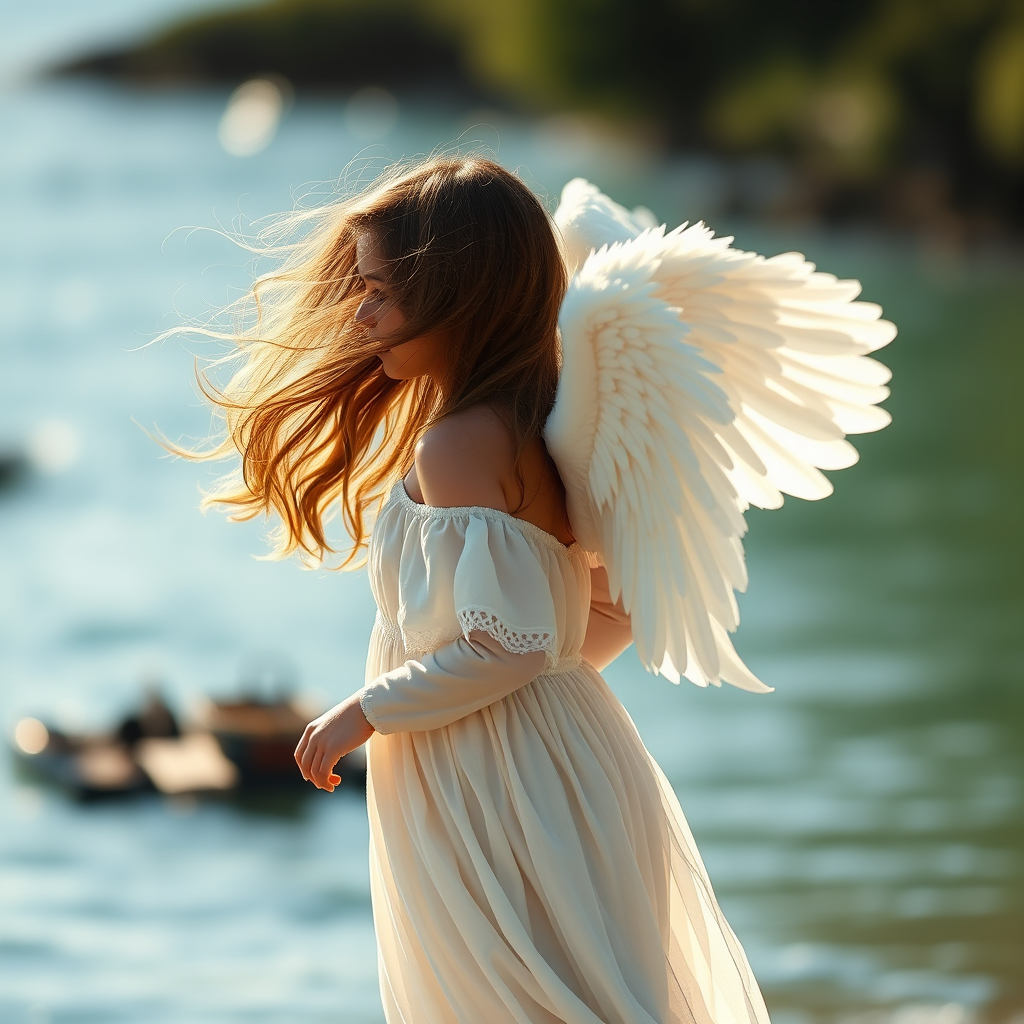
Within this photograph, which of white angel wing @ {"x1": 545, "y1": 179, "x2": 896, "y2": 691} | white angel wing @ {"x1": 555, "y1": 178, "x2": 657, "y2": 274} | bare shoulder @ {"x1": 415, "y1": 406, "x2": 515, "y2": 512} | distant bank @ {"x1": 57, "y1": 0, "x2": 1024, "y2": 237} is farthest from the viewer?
distant bank @ {"x1": 57, "y1": 0, "x2": 1024, "y2": 237}

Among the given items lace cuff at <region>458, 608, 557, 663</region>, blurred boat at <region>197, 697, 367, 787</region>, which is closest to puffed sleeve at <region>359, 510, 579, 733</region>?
lace cuff at <region>458, 608, 557, 663</region>

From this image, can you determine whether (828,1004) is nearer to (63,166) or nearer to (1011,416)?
(1011,416)

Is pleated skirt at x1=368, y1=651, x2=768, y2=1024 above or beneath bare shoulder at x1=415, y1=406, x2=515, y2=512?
beneath

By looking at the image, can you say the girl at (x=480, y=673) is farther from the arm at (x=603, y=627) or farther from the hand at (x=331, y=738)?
the arm at (x=603, y=627)

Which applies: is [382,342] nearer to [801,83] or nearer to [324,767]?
[324,767]

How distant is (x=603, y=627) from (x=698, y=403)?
19.0 inches

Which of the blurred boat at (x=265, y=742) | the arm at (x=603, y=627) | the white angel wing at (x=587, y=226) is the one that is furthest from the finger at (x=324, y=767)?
the blurred boat at (x=265, y=742)

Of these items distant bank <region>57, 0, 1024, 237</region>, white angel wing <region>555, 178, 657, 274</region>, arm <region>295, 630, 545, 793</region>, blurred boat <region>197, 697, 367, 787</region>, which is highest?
distant bank <region>57, 0, 1024, 237</region>

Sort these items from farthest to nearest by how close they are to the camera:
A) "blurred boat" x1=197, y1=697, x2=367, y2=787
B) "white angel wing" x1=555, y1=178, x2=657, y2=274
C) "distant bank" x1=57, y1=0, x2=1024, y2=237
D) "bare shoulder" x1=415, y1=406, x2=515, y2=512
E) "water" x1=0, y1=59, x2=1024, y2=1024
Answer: "distant bank" x1=57, y1=0, x2=1024, y2=237 < "blurred boat" x1=197, y1=697, x2=367, y2=787 < "water" x1=0, y1=59, x2=1024, y2=1024 < "white angel wing" x1=555, y1=178, x2=657, y2=274 < "bare shoulder" x1=415, y1=406, x2=515, y2=512

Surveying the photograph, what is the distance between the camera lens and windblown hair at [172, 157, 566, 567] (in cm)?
194

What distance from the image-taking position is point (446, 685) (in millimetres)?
1850

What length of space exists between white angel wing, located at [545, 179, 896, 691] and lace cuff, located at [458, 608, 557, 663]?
0.12 metres

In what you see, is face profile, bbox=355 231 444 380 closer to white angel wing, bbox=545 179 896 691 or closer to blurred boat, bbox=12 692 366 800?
white angel wing, bbox=545 179 896 691

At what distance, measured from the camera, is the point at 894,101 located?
21891 millimetres
